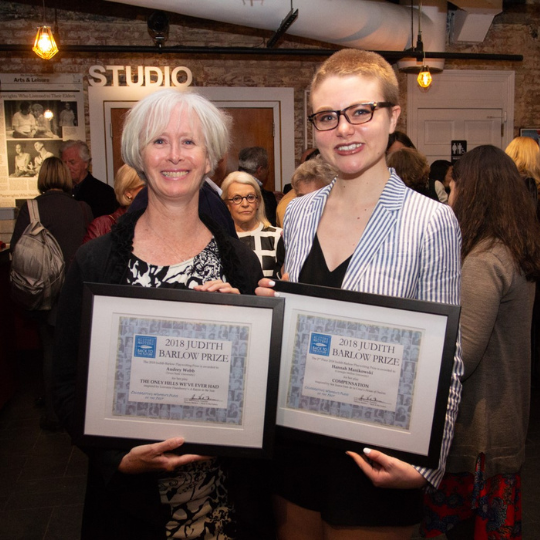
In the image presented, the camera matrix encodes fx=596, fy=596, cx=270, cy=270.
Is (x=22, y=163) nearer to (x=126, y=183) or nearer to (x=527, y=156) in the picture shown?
(x=126, y=183)

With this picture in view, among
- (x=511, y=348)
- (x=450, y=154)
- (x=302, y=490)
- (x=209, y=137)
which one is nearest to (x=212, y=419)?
(x=302, y=490)

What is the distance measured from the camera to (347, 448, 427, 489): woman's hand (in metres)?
1.25

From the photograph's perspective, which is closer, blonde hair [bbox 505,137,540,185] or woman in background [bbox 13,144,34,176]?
blonde hair [bbox 505,137,540,185]

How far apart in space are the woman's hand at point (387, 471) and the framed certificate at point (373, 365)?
19 mm

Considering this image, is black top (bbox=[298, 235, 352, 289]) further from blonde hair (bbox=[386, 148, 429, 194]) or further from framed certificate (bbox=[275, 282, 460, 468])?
blonde hair (bbox=[386, 148, 429, 194])

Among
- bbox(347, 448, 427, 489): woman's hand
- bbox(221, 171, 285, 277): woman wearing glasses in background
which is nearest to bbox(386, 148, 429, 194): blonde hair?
A: bbox(221, 171, 285, 277): woman wearing glasses in background

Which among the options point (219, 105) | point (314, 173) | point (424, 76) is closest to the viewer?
point (314, 173)

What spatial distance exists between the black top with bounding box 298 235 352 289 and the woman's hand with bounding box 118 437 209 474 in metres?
0.49

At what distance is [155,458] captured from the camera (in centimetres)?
130

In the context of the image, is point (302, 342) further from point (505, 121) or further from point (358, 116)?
point (505, 121)

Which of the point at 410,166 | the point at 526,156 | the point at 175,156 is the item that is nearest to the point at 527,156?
the point at 526,156

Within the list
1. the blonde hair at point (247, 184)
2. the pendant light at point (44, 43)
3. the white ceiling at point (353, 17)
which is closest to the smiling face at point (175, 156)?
the blonde hair at point (247, 184)

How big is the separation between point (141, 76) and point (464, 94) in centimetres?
472

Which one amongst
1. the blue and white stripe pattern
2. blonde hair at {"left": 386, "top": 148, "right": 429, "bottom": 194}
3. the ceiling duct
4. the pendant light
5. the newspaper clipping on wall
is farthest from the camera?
the newspaper clipping on wall
